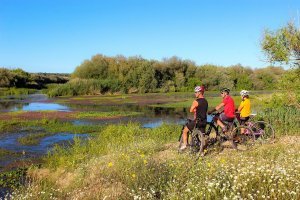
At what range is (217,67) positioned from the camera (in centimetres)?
8531

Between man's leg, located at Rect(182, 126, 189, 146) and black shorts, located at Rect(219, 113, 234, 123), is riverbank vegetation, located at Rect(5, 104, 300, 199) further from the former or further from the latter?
black shorts, located at Rect(219, 113, 234, 123)

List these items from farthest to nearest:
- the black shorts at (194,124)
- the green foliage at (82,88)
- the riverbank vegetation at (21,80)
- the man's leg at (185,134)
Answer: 1. the riverbank vegetation at (21,80)
2. the green foliage at (82,88)
3. the man's leg at (185,134)
4. the black shorts at (194,124)

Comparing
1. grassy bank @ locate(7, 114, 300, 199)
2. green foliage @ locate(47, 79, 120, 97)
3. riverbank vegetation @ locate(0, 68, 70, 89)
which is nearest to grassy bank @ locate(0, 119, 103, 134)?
grassy bank @ locate(7, 114, 300, 199)

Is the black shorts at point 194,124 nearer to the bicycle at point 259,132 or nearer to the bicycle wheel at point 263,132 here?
the bicycle at point 259,132

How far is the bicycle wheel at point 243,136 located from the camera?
41.3 ft

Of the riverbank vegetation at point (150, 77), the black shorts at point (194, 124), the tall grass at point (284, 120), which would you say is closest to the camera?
the black shorts at point (194, 124)

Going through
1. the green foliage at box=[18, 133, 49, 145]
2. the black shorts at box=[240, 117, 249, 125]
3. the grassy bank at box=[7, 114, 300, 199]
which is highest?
the black shorts at box=[240, 117, 249, 125]

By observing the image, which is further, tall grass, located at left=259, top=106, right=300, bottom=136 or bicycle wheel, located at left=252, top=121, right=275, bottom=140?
tall grass, located at left=259, top=106, right=300, bottom=136

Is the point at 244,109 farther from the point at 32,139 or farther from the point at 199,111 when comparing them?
the point at 32,139

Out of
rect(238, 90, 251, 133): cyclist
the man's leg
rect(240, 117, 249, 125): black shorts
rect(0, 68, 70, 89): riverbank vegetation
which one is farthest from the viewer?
rect(0, 68, 70, 89): riverbank vegetation

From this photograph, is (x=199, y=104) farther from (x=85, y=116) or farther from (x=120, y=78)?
(x=120, y=78)

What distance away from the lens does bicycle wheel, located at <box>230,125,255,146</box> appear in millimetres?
12586

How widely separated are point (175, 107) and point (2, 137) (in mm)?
23143

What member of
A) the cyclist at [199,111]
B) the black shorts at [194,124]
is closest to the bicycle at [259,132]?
the black shorts at [194,124]
